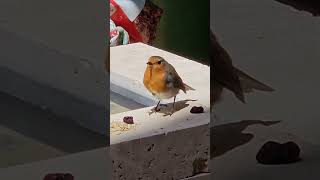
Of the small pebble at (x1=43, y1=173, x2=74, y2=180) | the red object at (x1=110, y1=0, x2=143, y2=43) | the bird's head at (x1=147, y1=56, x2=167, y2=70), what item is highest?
the red object at (x1=110, y1=0, x2=143, y2=43)

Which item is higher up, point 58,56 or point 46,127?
point 58,56

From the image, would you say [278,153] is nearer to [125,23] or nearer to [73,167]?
[73,167]

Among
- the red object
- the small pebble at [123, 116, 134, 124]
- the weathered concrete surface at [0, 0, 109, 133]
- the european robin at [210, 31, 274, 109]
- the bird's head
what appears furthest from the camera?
the red object

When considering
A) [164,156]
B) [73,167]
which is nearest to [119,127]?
[164,156]

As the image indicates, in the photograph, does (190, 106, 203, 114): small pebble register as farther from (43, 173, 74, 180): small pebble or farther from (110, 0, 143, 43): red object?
(43, 173, 74, 180): small pebble

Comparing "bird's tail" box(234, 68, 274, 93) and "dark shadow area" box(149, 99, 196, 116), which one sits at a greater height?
"dark shadow area" box(149, 99, 196, 116)

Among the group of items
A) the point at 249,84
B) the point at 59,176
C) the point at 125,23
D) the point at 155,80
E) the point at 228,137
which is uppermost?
the point at 125,23

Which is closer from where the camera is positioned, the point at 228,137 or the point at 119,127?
the point at 228,137

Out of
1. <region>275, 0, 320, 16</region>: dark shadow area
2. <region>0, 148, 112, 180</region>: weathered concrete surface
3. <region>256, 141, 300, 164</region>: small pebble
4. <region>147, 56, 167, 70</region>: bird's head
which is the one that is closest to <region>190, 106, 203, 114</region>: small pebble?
<region>147, 56, 167, 70</region>: bird's head
